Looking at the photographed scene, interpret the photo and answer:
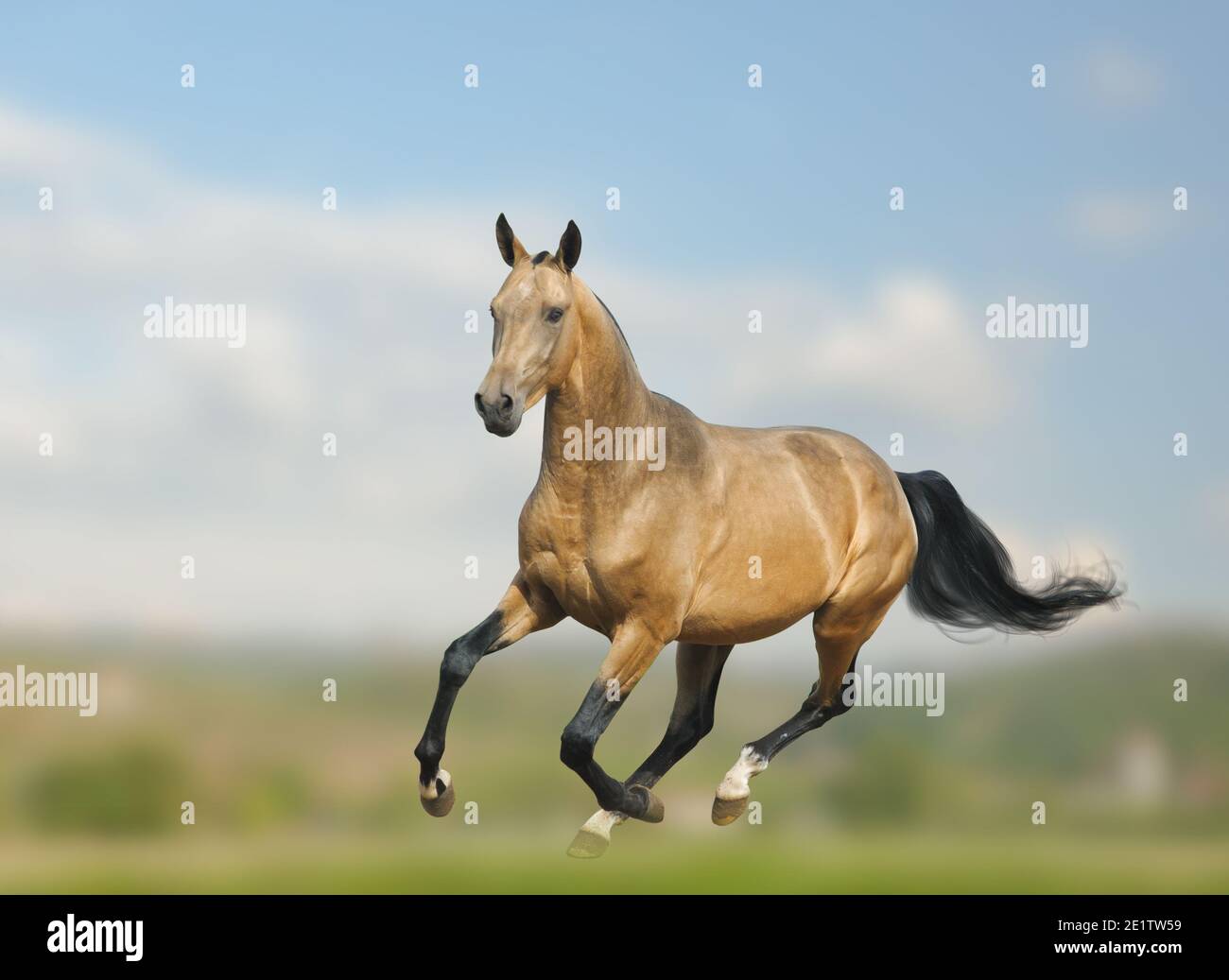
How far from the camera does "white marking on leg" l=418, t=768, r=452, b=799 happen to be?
800 cm

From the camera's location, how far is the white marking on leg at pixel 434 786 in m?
8.00

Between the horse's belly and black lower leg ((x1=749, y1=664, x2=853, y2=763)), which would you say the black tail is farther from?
the horse's belly

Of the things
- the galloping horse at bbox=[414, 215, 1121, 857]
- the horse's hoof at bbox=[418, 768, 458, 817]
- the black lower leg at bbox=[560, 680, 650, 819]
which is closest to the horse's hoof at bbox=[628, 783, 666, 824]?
the galloping horse at bbox=[414, 215, 1121, 857]

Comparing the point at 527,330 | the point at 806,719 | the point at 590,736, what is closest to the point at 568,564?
the point at 590,736

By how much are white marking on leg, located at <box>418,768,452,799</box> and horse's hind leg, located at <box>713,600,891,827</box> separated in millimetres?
1644

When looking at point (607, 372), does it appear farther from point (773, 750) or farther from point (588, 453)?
point (773, 750)

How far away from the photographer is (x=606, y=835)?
27.0 ft

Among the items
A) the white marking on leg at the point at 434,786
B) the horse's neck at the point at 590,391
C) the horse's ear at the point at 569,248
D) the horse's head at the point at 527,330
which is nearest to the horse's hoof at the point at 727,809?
the white marking on leg at the point at 434,786

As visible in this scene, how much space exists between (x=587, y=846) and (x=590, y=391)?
235 centimetres

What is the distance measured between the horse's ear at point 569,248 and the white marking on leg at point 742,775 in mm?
2990

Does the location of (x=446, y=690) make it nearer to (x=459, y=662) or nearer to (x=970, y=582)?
(x=459, y=662)

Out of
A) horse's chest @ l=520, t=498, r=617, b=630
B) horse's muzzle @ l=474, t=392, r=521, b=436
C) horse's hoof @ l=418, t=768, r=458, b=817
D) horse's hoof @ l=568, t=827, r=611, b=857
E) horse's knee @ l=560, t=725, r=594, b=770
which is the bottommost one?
horse's hoof @ l=568, t=827, r=611, b=857

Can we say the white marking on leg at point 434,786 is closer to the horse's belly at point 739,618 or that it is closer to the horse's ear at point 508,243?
the horse's belly at point 739,618
